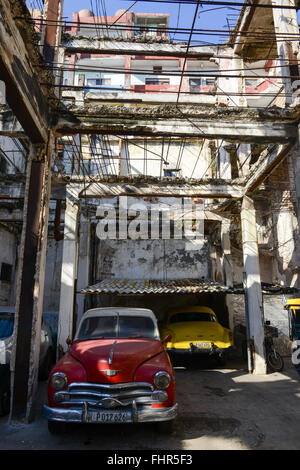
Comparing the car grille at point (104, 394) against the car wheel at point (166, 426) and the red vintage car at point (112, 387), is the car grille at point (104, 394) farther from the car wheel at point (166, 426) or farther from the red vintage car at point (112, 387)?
the car wheel at point (166, 426)

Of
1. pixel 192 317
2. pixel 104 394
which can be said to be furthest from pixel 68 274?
pixel 104 394

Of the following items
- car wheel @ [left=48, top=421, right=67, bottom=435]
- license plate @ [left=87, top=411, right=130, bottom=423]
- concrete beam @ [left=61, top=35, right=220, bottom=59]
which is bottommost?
car wheel @ [left=48, top=421, right=67, bottom=435]

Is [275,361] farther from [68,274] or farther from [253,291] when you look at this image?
[68,274]

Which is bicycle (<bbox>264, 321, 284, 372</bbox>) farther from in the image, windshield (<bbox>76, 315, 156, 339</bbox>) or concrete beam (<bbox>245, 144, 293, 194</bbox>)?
windshield (<bbox>76, 315, 156, 339</bbox>)

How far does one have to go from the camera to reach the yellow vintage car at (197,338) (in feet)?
28.0

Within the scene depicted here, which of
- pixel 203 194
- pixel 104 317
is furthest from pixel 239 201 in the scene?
pixel 104 317

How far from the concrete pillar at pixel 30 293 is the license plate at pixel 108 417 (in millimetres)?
1596

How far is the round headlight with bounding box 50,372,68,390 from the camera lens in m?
4.10

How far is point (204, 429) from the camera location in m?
4.38

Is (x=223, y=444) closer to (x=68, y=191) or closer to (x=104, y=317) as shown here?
(x=104, y=317)

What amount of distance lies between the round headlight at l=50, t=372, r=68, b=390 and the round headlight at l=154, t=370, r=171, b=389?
1189 mm

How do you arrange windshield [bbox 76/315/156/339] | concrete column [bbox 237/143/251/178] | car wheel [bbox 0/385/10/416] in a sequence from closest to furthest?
car wheel [bbox 0/385/10/416] → windshield [bbox 76/315/156/339] → concrete column [bbox 237/143/251/178]

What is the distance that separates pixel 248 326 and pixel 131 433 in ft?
18.1

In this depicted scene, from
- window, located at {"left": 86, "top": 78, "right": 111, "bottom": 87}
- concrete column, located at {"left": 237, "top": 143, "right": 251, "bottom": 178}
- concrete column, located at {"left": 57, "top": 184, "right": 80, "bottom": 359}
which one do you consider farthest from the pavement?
window, located at {"left": 86, "top": 78, "right": 111, "bottom": 87}
